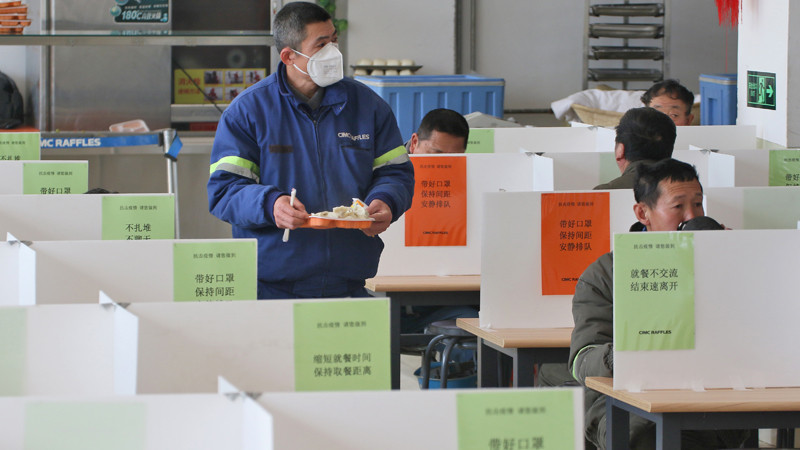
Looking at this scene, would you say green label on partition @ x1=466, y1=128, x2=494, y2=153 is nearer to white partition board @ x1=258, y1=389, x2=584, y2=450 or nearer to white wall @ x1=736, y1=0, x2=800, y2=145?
white wall @ x1=736, y1=0, x2=800, y2=145

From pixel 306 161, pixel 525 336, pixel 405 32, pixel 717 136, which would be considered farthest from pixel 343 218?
pixel 405 32

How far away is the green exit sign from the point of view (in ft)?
17.1

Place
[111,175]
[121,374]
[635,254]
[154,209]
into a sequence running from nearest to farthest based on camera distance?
[121,374]
[635,254]
[154,209]
[111,175]

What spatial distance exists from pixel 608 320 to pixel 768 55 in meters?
2.82

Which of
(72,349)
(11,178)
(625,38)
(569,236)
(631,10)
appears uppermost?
(631,10)

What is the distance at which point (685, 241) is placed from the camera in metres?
2.59

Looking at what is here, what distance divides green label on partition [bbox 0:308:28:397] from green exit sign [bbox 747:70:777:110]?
417cm

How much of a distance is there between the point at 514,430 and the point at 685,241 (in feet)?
4.45

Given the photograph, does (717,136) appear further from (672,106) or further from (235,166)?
(235,166)

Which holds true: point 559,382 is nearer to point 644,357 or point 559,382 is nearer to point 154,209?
point 644,357

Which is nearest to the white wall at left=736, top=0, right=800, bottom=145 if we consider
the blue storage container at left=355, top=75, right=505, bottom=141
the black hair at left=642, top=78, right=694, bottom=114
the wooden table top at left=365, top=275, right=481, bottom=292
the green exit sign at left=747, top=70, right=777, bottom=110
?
the green exit sign at left=747, top=70, right=777, bottom=110

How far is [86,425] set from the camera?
4.46 feet

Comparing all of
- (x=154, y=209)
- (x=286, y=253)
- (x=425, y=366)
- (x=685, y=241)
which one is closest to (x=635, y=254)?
(x=685, y=241)

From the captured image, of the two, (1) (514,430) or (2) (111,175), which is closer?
(1) (514,430)
